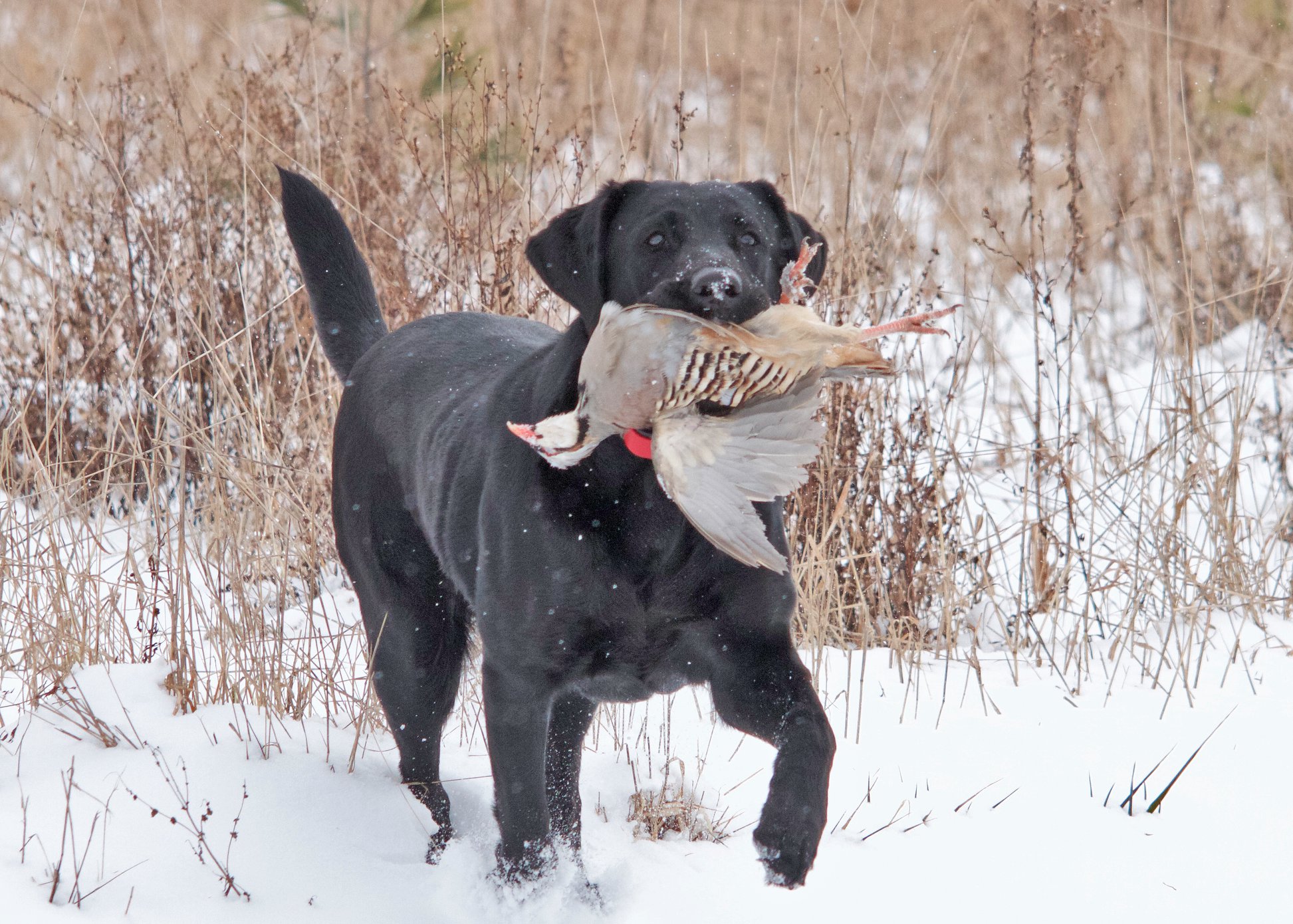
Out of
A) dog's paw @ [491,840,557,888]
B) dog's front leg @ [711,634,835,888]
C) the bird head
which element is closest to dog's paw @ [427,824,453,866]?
dog's paw @ [491,840,557,888]

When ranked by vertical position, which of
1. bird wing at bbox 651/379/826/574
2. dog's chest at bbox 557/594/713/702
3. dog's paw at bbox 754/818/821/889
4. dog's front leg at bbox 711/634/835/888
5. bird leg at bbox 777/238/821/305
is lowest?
dog's paw at bbox 754/818/821/889

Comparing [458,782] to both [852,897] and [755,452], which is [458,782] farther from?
[755,452]

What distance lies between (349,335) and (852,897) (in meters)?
1.71

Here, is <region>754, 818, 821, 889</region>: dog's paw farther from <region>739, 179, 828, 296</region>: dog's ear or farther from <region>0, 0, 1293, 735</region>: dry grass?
<region>0, 0, 1293, 735</region>: dry grass

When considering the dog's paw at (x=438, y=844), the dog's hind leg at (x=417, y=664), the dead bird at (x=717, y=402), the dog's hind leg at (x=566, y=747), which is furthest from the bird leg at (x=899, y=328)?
the dog's paw at (x=438, y=844)

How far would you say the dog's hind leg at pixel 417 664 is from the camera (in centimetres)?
254

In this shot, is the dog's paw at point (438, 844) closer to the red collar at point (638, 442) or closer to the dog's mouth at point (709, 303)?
the red collar at point (638, 442)

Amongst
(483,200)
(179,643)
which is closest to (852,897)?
(179,643)

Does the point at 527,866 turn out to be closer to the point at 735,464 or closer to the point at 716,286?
the point at 735,464

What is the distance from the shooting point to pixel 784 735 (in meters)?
2.00

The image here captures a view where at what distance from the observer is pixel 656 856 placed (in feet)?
7.71

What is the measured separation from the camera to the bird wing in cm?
175

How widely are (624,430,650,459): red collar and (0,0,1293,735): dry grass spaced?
3.77ft

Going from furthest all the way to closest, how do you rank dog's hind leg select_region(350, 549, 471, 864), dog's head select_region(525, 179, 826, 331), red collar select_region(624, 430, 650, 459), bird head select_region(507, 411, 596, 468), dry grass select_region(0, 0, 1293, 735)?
1. dry grass select_region(0, 0, 1293, 735)
2. dog's hind leg select_region(350, 549, 471, 864)
3. dog's head select_region(525, 179, 826, 331)
4. red collar select_region(624, 430, 650, 459)
5. bird head select_region(507, 411, 596, 468)
